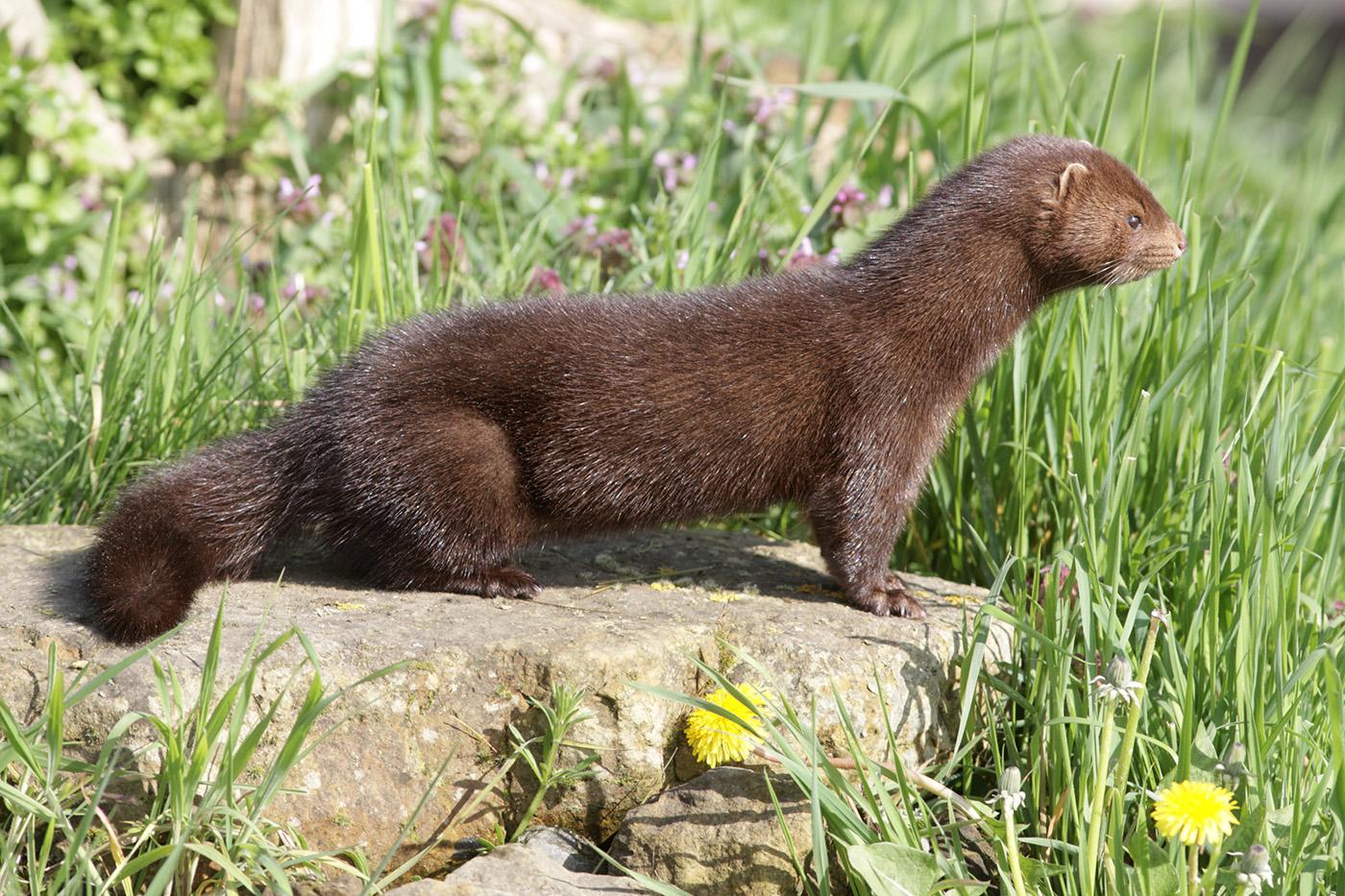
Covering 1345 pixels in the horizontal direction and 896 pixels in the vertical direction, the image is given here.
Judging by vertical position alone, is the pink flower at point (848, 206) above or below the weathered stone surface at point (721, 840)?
above

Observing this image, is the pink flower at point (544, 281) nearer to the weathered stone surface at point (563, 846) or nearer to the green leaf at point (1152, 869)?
the weathered stone surface at point (563, 846)

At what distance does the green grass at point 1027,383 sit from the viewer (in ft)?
9.96

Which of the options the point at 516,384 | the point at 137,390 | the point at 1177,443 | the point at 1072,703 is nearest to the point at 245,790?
the point at 516,384

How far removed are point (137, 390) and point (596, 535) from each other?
1585 mm

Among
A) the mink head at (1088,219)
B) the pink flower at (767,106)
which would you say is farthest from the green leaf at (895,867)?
the pink flower at (767,106)

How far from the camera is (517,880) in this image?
9.39ft

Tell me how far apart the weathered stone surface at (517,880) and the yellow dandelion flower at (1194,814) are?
1067 millimetres

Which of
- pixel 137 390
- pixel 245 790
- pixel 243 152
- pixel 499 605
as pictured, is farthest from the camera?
pixel 243 152

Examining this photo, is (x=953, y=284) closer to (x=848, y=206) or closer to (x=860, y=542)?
(x=860, y=542)

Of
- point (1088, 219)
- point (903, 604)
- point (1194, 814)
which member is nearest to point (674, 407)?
point (903, 604)

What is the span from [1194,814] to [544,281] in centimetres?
300

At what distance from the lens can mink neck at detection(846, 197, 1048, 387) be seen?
12.6 feet

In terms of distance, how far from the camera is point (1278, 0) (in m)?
14.0

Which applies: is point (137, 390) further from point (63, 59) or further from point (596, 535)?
point (63, 59)
